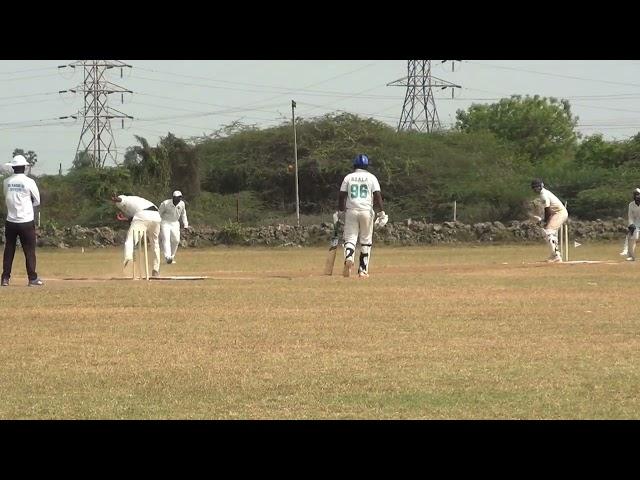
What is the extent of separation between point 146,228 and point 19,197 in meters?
3.34

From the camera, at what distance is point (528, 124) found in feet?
298

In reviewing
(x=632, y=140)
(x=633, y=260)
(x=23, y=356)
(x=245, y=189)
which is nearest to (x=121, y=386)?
(x=23, y=356)

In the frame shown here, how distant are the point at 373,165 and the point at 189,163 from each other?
955 centimetres

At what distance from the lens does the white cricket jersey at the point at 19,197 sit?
709 inches

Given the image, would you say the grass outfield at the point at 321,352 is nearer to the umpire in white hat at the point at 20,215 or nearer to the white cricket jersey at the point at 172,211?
the umpire in white hat at the point at 20,215

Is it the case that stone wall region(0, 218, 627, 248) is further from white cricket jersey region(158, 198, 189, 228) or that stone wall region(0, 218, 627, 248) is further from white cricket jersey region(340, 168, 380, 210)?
white cricket jersey region(340, 168, 380, 210)

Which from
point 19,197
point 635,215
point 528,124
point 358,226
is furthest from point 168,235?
point 528,124

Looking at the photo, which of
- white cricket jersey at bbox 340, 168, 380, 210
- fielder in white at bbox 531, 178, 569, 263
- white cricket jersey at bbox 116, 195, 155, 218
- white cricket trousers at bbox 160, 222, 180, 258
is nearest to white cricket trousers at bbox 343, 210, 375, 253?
white cricket jersey at bbox 340, 168, 380, 210

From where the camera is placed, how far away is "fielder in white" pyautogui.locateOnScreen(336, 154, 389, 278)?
19.9 meters

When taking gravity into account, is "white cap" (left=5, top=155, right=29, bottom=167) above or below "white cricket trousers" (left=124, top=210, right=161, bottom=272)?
above

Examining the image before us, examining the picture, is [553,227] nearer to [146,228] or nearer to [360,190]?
[360,190]

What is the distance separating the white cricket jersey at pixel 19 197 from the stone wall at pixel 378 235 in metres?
29.9

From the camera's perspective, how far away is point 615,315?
13.6 meters

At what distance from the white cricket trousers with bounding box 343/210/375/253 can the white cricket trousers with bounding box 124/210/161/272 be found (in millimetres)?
3477
